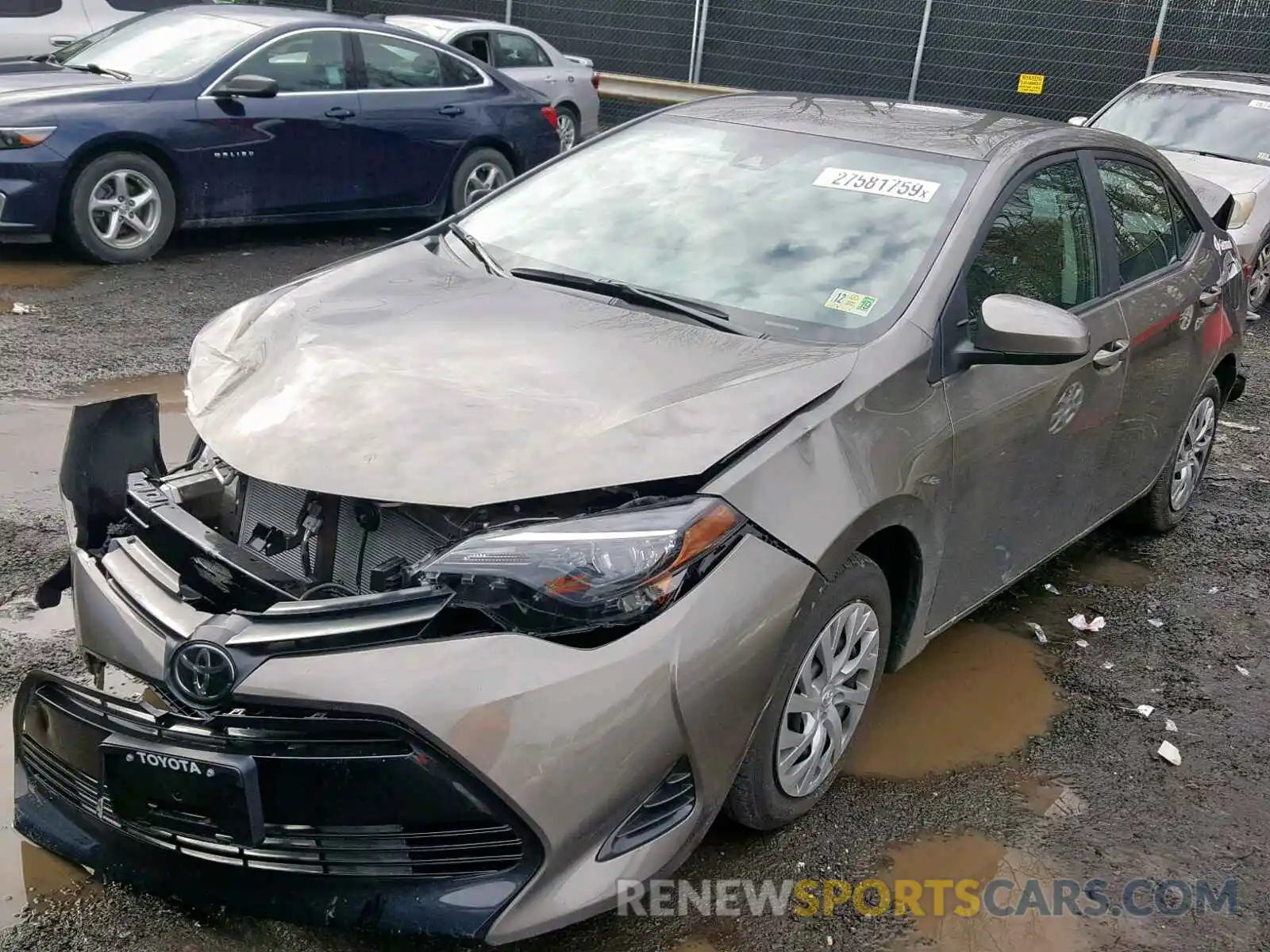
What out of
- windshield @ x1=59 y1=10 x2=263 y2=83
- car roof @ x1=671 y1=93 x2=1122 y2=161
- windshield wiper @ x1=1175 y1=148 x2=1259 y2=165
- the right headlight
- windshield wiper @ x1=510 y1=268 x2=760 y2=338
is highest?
car roof @ x1=671 y1=93 x2=1122 y2=161

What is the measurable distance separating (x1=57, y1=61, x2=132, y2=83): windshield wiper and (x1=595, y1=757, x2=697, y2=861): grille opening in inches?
278

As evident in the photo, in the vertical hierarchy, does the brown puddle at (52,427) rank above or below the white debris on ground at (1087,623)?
above

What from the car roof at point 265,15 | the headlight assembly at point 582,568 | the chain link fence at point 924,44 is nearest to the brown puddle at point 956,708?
the headlight assembly at point 582,568

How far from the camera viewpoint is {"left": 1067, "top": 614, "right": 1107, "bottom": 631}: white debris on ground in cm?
455

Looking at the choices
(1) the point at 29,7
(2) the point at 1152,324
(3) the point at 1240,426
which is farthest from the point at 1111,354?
(1) the point at 29,7

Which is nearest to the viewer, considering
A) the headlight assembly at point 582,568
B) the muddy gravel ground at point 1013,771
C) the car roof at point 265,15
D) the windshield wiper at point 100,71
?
the headlight assembly at point 582,568

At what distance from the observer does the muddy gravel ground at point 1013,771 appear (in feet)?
9.12

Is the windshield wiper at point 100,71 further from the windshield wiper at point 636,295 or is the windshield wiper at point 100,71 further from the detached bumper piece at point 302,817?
the detached bumper piece at point 302,817

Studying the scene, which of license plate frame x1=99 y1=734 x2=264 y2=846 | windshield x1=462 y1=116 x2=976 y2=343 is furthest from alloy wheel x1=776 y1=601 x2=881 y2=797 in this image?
license plate frame x1=99 y1=734 x2=264 y2=846

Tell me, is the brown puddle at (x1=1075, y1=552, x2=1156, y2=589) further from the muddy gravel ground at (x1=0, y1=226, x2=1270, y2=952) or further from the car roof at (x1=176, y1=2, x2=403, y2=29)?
the car roof at (x1=176, y1=2, x2=403, y2=29)

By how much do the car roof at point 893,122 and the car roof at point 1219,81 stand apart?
673 cm

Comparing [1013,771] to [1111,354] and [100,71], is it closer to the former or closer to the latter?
[1111,354]

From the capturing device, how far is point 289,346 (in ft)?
10.2

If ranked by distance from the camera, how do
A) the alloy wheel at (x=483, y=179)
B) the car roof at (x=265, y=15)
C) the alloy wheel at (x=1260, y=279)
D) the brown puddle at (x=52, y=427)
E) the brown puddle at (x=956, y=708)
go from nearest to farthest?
1. the brown puddle at (x=956, y=708)
2. the brown puddle at (x=52, y=427)
3. the car roof at (x=265, y=15)
4. the alloy wheel at (x=1260, y=279)
5. the alloy wheel at (x=483, y=179)
